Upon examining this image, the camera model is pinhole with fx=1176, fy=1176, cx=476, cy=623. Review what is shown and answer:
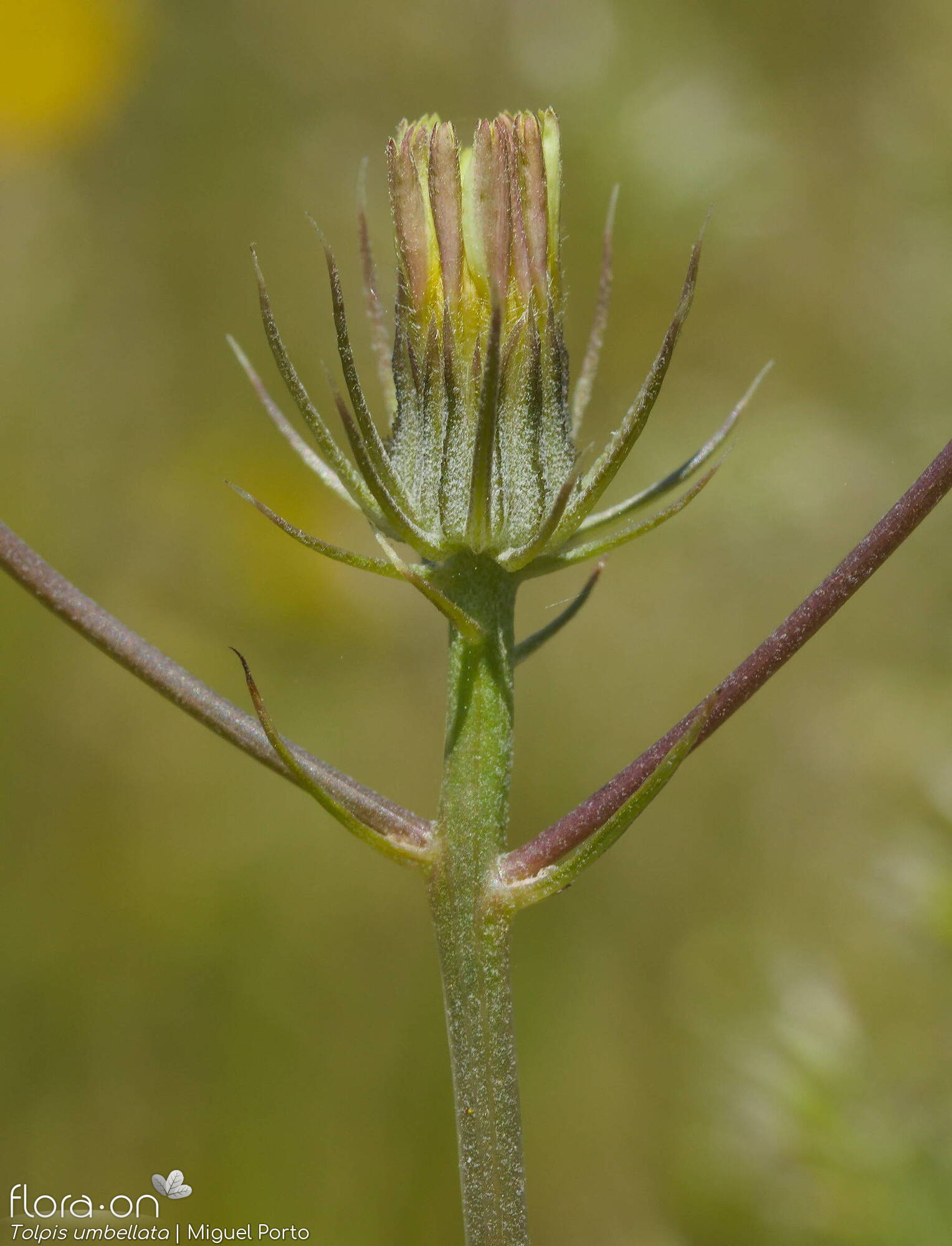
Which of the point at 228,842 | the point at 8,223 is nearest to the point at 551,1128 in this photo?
the point at 228,842

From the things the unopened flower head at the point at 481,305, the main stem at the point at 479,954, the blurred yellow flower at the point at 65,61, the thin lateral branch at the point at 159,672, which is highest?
the blurred yellow flower at the point at 65,61

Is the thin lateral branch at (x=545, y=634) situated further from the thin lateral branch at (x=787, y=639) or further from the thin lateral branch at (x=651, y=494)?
the thin lateral branch at (x=787, y=639)

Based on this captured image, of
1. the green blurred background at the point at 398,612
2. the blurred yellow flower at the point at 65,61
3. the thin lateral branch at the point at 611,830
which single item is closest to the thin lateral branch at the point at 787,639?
the thin lateral branch at the point at 611,830

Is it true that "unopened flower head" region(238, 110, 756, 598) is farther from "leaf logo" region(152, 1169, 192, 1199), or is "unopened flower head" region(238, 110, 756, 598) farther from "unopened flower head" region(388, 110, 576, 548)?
"leaf logo" region(152, 1169, 192, 1199)

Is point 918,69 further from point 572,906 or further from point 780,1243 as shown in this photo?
point 780,1243

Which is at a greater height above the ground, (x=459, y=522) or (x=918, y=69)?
(x=918, y=69)

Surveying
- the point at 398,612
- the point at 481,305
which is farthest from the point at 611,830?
the point at 398,612

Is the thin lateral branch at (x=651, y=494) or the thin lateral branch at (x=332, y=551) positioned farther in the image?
the thin lateral branch at (x=651, y=494)

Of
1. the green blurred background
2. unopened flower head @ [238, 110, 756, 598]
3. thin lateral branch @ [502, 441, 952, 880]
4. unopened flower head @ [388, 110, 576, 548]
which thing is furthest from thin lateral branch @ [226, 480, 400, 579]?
the green blurred background
